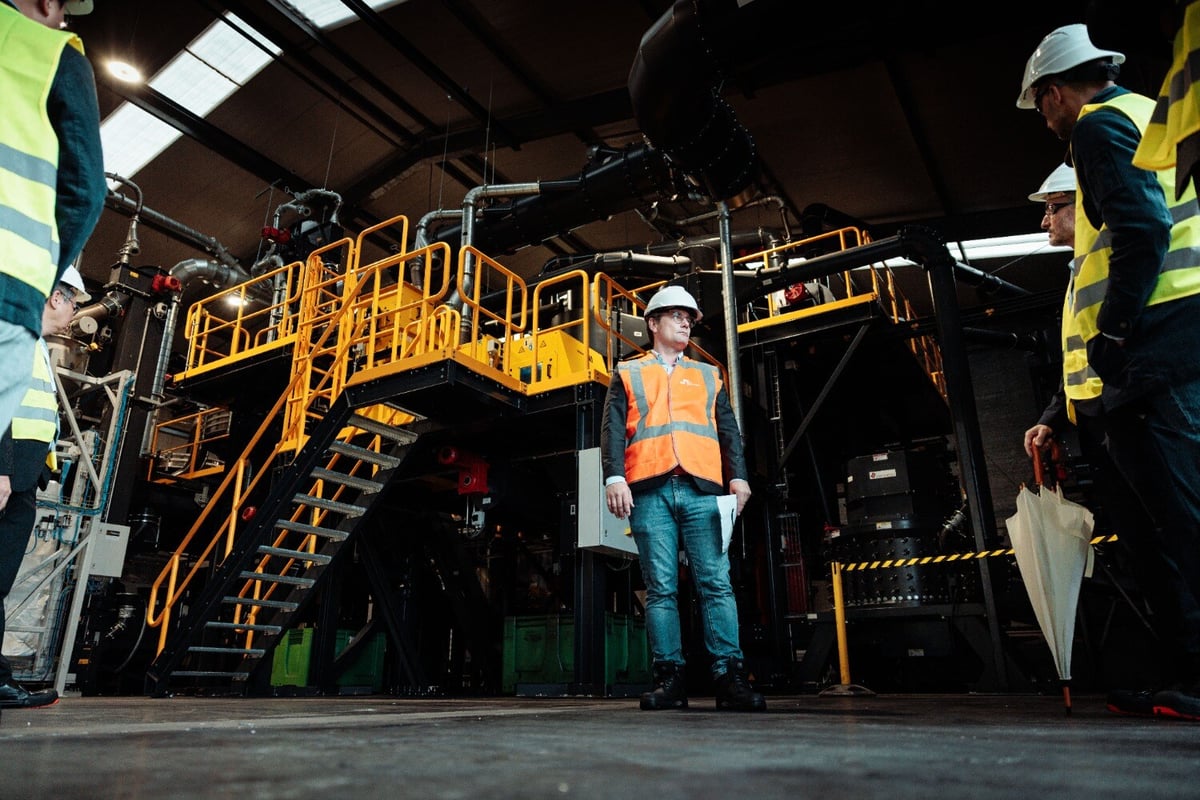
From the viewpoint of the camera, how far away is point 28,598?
6.70 metres

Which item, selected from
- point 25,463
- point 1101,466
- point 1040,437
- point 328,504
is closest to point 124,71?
point 328,504

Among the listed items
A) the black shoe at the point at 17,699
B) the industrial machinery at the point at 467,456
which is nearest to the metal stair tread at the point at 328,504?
the industrial machinery at the point at 467,456

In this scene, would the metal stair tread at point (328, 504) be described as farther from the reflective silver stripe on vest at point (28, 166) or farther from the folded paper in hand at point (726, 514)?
the reflective silver stripe on vest at point (28, 166)

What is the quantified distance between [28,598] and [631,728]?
7.04 m

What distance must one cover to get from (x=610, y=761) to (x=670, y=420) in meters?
2.66

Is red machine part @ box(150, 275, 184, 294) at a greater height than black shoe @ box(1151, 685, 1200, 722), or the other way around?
red machine part @ box(150, 275, 184, 294)

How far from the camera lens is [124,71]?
1029 centimetres

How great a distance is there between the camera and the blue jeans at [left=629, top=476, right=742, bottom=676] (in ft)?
12.0

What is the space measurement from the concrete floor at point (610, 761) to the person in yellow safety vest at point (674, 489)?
152 centimetres

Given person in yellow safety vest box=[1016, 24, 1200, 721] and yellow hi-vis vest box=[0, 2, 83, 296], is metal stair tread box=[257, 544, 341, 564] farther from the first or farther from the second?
person in yellow safety vest box=[1016, 24, 1200, 721]

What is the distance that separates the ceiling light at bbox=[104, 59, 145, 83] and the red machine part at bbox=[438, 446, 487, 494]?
24.7 feet

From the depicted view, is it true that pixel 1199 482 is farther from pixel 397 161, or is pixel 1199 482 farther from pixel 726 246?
pixel 397 161

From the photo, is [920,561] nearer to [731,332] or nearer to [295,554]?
[731,332]

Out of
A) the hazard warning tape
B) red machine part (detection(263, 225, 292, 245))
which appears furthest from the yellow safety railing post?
red machine part (detection(263, 225, 292, 245))
